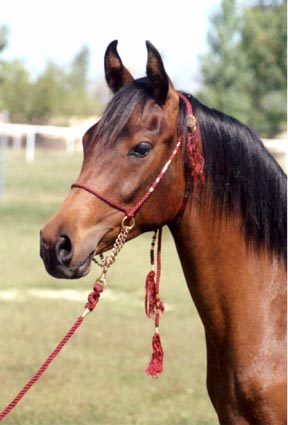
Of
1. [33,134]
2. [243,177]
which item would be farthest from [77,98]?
[243,177]

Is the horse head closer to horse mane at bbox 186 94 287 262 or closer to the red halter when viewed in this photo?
the red halter

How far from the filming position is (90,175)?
337cm

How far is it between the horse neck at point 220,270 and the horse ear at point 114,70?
1.90 ft

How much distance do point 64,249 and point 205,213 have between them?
62cm

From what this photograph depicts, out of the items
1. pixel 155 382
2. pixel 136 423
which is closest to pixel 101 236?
pixel 136 423

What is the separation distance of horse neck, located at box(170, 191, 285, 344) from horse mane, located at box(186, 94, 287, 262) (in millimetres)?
57

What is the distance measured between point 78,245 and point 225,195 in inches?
26.3

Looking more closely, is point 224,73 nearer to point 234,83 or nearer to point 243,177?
point 234,83

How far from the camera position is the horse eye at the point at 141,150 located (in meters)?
3.40

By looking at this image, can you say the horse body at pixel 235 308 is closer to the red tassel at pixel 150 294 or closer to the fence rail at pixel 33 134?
the red tassel at pixel 150 294

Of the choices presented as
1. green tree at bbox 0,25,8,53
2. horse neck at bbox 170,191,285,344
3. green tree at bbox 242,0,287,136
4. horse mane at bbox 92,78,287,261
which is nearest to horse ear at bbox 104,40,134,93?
horse mane at bbox 92,78,287,261

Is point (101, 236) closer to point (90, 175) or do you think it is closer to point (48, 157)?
point (90, 175)

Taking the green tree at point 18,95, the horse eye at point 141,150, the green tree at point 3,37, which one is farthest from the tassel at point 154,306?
the green tree at point 18,95

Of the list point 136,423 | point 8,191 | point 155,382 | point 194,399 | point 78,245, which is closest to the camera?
point 78,245
